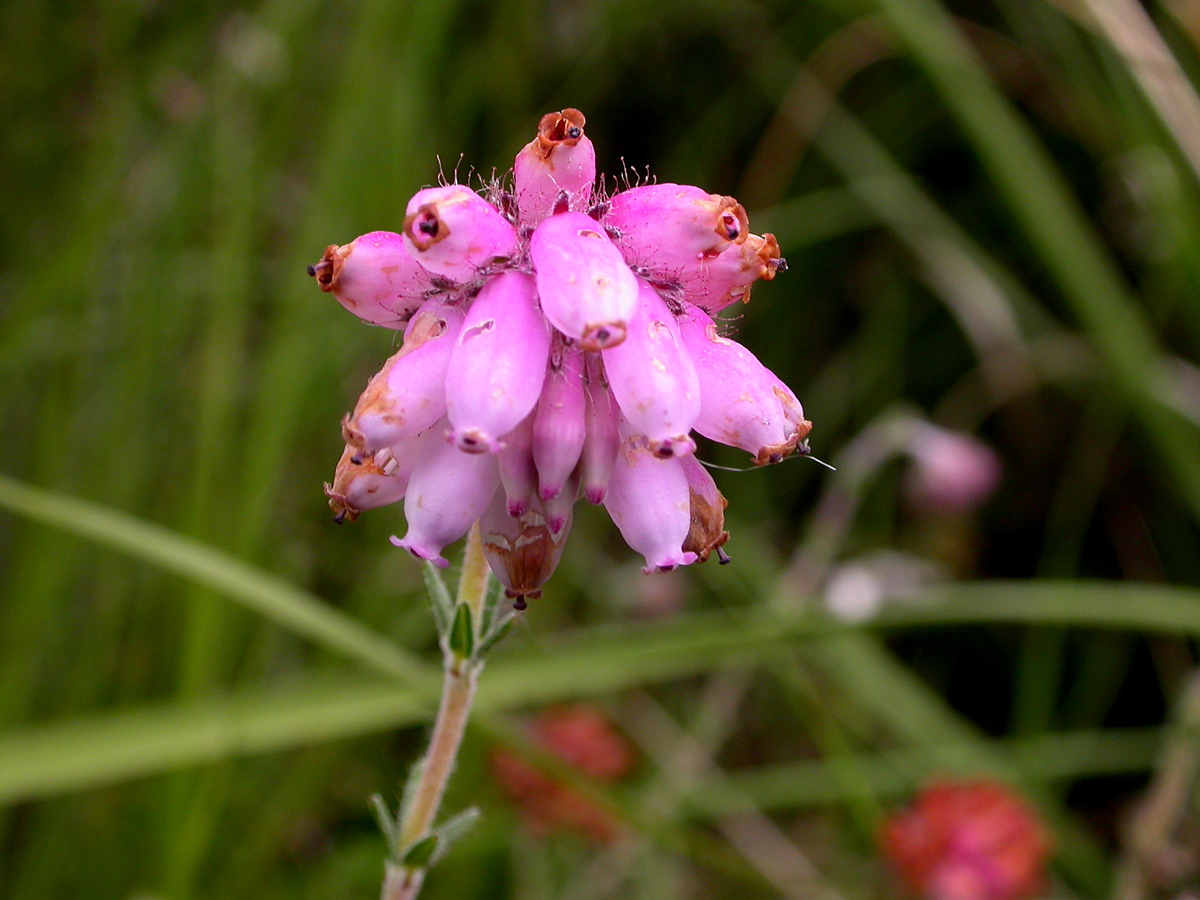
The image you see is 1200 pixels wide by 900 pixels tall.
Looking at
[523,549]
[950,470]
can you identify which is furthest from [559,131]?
[950,470]

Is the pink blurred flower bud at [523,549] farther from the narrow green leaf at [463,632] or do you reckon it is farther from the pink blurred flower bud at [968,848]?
the pink blurred flower bud at [968,848]

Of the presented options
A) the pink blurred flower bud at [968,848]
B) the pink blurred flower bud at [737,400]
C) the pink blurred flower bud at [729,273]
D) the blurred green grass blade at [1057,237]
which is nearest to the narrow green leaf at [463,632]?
the pink blurred flower bud at [737,400]

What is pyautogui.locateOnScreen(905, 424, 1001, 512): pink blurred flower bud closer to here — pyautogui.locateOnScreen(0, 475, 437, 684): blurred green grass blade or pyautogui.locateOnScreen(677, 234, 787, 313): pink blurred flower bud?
pyautogui.locateOnScreen(0, 475, 437, 684): blurred green grass blade

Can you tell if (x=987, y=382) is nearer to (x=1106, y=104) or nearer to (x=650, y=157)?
(x=1106, y=104)

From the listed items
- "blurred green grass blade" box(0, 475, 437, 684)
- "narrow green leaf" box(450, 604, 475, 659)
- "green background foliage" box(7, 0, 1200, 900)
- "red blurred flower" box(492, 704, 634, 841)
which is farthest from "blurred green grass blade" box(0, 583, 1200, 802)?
"narrow green leaf" box(450, 604, 475, 659)

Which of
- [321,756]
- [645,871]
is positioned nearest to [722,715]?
[645,871]
